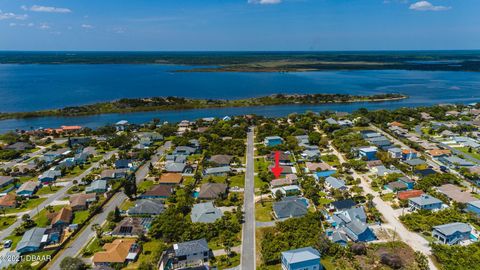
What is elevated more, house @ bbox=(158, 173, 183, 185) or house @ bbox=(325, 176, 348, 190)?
house @ bbox=(325, 176, 348, 190)

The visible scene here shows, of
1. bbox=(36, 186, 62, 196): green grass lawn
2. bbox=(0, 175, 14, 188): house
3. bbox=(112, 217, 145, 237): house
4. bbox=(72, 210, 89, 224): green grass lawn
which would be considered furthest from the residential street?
bbox=(0, 175, 14, 188): house

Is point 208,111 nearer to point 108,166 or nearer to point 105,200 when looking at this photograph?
point 108,166

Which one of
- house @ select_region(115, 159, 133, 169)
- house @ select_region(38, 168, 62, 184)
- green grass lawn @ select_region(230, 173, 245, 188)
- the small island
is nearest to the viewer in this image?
green grass lawn @ select_region(230, 173, 245, 188)

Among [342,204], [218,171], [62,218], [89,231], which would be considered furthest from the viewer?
[218,171]

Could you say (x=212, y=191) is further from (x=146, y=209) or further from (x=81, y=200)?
(x=81, y=200)

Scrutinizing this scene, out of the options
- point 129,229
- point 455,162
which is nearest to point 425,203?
point 455,162

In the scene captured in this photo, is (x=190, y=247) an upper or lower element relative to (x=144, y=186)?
upper

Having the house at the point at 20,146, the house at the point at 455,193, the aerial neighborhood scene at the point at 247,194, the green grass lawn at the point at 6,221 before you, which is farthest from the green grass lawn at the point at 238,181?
the house at the point at 20,146

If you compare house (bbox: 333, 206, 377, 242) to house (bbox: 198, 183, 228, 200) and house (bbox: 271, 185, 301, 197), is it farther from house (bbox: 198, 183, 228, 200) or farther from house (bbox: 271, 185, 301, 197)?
house (bbox: 198, 183, 228, 200)
